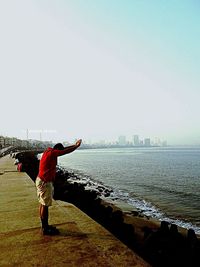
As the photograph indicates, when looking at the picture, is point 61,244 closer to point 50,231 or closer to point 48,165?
point 50,231

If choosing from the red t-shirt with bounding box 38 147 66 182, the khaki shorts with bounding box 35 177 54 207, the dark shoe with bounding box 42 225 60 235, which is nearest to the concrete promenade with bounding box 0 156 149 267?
the dark shoe with bounding box 42 225 60 235

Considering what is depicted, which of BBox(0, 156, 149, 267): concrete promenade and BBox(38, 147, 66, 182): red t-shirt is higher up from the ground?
BBox(38, 147, 66, 182): red t-shirt

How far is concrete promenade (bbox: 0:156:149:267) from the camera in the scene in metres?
3.30

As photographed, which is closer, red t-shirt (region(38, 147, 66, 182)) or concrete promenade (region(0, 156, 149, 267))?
concrete promenade (region(0, 156, 149, 267))

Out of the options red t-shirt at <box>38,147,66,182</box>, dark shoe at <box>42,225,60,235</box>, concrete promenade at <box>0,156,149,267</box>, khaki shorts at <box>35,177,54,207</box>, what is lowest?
concrete promenade at <box>0,156,149,267</box>

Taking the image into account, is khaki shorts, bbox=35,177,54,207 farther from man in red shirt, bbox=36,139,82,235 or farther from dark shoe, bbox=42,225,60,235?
dark shoe, bbox=42,225,60,235

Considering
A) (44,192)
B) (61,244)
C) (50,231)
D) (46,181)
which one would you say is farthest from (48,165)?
(61,244)

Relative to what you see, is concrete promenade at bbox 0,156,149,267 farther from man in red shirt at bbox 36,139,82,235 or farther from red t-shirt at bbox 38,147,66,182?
red t-shirt at bbox 38,147,66,182

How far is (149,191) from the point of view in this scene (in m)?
20.8

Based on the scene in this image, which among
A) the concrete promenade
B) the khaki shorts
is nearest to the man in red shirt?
the khaki shorts

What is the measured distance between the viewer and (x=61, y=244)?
383cm

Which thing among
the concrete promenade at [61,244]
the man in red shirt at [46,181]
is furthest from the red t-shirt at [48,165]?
the concrete promenade at [61,244]

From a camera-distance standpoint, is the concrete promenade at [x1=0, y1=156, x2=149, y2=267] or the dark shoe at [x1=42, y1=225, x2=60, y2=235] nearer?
the concrete promenade at [x1=0, y1=156, x2=149, y2=267]

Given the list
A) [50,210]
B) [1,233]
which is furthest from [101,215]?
[1,233]
